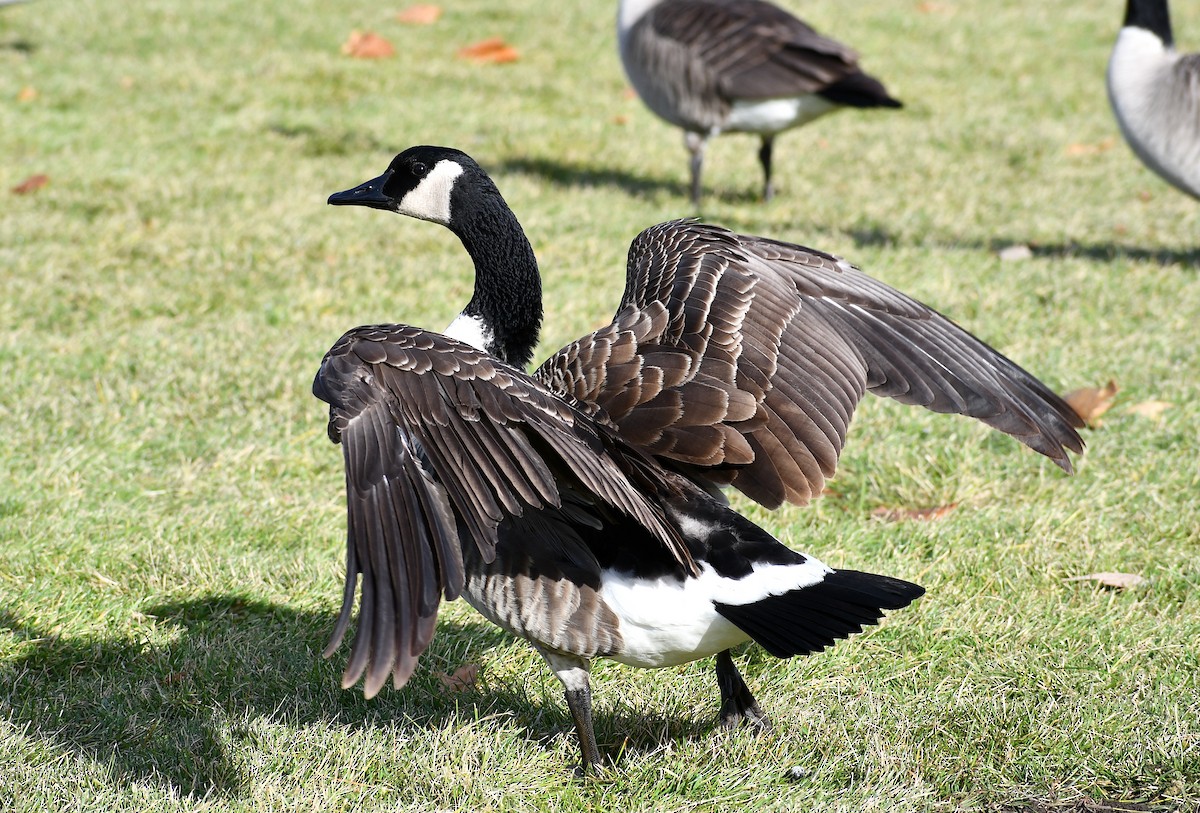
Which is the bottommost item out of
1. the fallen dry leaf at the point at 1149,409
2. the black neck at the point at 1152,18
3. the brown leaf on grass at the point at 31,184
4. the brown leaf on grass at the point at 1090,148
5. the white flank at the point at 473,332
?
the fallen dry leaf at the point at 1149,409

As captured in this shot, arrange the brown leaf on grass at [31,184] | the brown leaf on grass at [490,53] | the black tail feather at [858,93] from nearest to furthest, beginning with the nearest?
the brown leaf on grass at [31,184], the black tail feather at [858,93], the brown leaf on grass at [490,53]

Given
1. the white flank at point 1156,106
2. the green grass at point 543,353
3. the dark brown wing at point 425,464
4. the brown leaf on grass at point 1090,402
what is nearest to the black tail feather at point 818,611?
the dark brown wing at point 425,464

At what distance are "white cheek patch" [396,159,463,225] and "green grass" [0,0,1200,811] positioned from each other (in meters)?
1.23

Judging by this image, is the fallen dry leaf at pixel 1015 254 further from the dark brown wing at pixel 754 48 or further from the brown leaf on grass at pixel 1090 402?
the brown leaf on grass at pixel 1090 402

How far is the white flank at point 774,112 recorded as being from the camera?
8375mm

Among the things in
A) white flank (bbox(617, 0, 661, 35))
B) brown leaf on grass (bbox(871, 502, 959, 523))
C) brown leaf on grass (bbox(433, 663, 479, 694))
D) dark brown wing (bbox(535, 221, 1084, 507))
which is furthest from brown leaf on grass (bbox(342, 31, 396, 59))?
brown leaf on grass (bbox(433, 663, 479, 694))

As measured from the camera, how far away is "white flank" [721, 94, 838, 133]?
330 inches

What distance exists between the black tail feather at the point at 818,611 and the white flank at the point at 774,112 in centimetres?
607

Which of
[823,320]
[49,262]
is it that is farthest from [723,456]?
[49,262]

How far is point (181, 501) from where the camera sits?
14.9 feet

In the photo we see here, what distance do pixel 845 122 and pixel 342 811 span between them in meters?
8.65

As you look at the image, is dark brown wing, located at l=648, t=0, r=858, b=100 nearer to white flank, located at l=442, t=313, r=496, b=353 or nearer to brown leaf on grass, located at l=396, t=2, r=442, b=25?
brown leaf on grass, located at l=396, t=2, r=442, b=25

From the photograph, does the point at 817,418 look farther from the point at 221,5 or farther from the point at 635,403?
the point at 221,5

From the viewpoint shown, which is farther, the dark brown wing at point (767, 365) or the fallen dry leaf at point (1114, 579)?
the fallen dry leaf at point (1114, 579)
